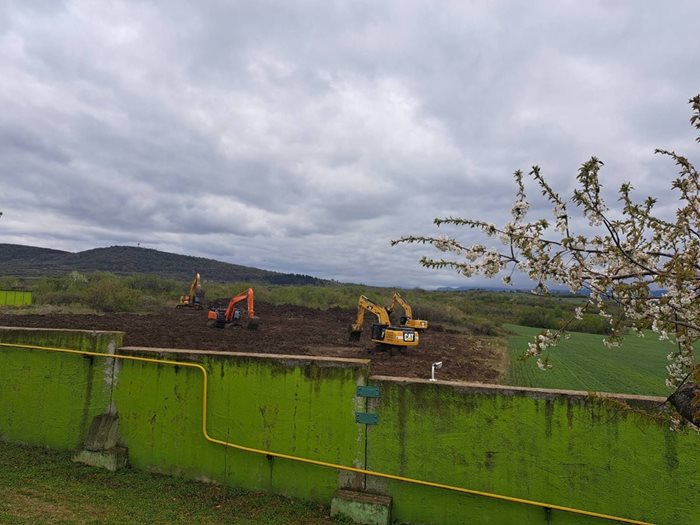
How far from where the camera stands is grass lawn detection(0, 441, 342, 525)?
15.6 ft

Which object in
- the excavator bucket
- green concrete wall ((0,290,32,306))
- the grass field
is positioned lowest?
the grass field

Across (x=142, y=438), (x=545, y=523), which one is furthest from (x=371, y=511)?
(x=142, y=438)

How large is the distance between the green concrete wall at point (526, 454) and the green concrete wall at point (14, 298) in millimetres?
37891

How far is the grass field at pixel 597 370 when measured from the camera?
15.4m

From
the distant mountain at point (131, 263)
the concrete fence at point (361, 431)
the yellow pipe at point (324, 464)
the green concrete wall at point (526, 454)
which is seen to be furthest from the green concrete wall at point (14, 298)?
the distant mountain at point (131, 263)

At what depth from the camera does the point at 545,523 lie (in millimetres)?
4605

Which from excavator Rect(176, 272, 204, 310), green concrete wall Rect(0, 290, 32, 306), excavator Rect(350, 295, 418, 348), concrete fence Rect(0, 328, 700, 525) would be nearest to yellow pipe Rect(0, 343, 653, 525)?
concrete fence Rect(0, 328, 700, 525)

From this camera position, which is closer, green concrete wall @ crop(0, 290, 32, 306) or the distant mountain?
green concrete wall @ crop(0, 290, 32, 306)

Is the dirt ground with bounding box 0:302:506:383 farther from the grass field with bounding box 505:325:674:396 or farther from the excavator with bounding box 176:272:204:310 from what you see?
the excavator with bounding box 176:272:204:310

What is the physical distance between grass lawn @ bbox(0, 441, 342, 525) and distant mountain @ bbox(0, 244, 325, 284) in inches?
4361

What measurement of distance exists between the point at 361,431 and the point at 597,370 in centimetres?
1698

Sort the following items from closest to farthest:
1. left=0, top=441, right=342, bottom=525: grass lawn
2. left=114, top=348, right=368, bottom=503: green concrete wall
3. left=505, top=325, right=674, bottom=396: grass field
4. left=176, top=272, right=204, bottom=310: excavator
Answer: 1. left=0, top=441, right=342, bottom=525: grass lawn
2. left=114, top=348, right=368, bottom=503: green concrete wall
3. left=505, top=325, right=674, bottom=396: grass field
4. left=176, top=272, right=204, bottom=310: excavator

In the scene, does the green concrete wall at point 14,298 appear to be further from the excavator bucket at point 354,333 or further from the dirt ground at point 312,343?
the excavator bucket at point 354,333

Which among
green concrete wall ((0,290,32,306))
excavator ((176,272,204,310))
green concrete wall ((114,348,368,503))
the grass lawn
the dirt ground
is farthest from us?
excavator ((176,272,204,310))
